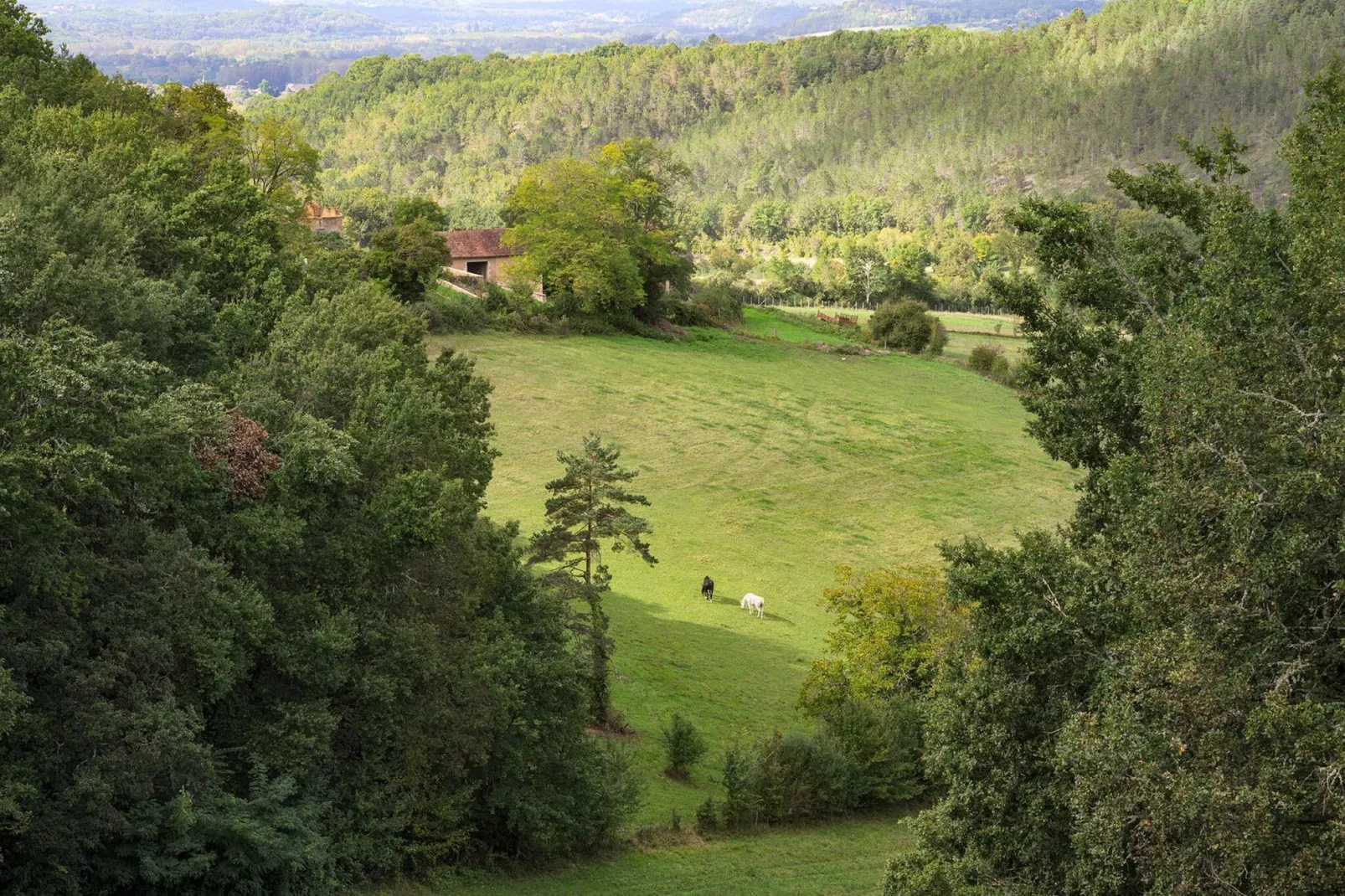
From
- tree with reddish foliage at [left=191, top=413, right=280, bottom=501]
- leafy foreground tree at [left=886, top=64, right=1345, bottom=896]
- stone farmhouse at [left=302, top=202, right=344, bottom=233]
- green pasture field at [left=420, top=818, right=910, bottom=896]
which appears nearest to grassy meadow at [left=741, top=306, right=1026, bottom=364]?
stone farmhouse at [left=302, top=202, right=344, bottom=233]

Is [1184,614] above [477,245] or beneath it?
above

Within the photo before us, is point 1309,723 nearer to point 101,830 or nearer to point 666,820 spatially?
point 101,830

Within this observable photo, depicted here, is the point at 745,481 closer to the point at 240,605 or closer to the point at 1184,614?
the point at 240,605

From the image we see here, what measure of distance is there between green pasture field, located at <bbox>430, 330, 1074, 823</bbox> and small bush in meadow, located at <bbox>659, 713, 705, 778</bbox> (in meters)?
0.30

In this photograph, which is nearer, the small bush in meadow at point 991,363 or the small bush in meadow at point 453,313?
the small bush in meadow at point 453,313

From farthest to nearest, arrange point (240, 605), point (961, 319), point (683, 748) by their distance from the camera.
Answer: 1. point (961, 319)
2. point (683, 748)
3. point (240, 605)

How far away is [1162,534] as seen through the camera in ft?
49.3

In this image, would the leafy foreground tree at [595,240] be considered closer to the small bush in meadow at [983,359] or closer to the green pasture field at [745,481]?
the green pasture field at [745,481]

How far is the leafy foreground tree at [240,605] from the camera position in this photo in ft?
54.9

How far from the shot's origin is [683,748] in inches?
1146

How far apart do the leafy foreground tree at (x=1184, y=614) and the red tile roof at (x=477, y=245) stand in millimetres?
71313

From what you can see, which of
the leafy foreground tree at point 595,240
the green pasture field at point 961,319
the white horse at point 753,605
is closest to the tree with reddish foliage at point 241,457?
the white horse at point 753,605

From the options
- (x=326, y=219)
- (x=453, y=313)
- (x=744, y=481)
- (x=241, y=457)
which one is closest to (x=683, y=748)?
(x=241, y=457)

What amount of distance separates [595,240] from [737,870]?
6195 centimetres
